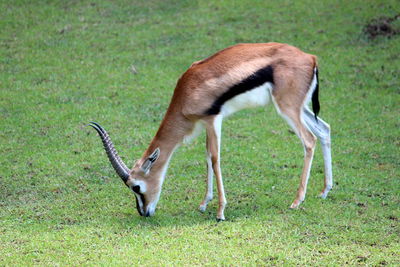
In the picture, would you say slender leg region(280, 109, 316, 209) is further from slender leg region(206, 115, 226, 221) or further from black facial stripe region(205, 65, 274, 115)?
slender leg region(206, 115, 226, 221)

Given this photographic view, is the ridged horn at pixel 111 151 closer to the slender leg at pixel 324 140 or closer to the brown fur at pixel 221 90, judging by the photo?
the brown fur at pixel 221 90

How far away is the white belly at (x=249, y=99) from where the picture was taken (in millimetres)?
7461

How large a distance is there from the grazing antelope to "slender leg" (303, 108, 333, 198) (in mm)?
401

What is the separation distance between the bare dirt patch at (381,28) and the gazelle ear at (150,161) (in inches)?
313

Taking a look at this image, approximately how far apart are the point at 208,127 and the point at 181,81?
690 millimetres

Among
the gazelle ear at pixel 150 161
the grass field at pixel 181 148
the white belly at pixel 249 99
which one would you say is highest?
the white belly at pixel 249 99

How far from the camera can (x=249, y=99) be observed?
750 centimetres

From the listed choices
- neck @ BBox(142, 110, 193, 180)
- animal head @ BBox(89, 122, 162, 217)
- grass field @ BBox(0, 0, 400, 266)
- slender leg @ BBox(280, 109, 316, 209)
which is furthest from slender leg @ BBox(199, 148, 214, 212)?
slender leg @ BBox(280, 109, 316, 209)

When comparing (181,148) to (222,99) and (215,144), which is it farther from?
(222,99)

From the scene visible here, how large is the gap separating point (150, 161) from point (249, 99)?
1.44m

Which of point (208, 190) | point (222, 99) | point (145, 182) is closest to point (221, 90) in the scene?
point (222, 99)

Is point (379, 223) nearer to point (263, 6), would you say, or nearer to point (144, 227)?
point (144, 227)

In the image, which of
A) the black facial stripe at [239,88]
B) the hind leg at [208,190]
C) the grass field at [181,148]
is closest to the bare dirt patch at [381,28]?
the grass field at [181,148]

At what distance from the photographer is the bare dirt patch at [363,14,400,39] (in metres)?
13.7
